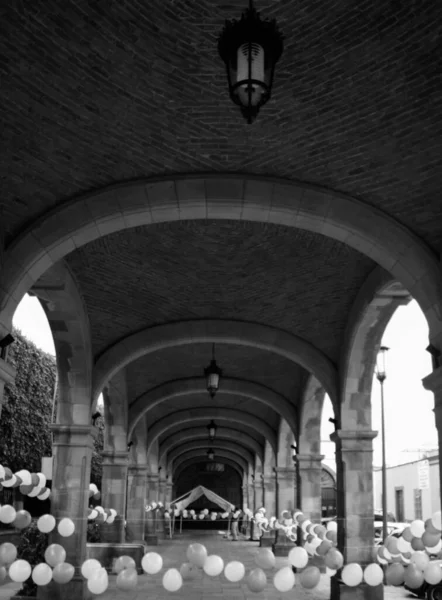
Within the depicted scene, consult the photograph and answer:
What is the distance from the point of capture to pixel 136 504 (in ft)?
66.0

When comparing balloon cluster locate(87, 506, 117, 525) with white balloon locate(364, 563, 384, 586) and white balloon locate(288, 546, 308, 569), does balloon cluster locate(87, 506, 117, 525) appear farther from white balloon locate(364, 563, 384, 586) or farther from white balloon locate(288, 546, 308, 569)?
white balloon locate(364, 563, 384, 586)

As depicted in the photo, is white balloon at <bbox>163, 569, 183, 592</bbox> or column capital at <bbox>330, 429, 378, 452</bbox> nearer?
white balloon at <bbox>163, 569, 183, 592</bbox>

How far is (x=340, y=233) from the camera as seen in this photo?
24.0 ft

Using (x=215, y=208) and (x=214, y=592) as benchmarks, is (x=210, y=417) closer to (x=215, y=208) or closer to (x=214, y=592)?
(x=214, y=592)

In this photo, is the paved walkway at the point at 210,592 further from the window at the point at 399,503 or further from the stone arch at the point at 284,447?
the window at the point at 399,503

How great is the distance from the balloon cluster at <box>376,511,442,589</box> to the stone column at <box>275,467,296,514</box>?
12385 mm

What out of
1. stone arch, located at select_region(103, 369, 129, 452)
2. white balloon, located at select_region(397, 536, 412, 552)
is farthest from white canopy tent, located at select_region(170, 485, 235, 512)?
white balloon, located at select_region(397, 536, 412, 552)

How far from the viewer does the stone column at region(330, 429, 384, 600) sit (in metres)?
10.1

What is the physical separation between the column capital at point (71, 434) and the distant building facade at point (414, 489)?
750 inches

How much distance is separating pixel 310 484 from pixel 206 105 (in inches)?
444

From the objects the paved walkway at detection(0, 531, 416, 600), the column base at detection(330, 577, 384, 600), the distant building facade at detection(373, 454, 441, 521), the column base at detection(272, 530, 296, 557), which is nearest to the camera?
the column base at detection(330, 577, 384, 600)

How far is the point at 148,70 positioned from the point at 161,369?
450 inches

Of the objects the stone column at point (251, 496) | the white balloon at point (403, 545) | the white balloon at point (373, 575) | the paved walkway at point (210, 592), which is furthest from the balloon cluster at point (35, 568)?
the stone column at point (251, 496)

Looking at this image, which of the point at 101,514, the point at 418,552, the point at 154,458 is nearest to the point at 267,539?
the point at 154,458
